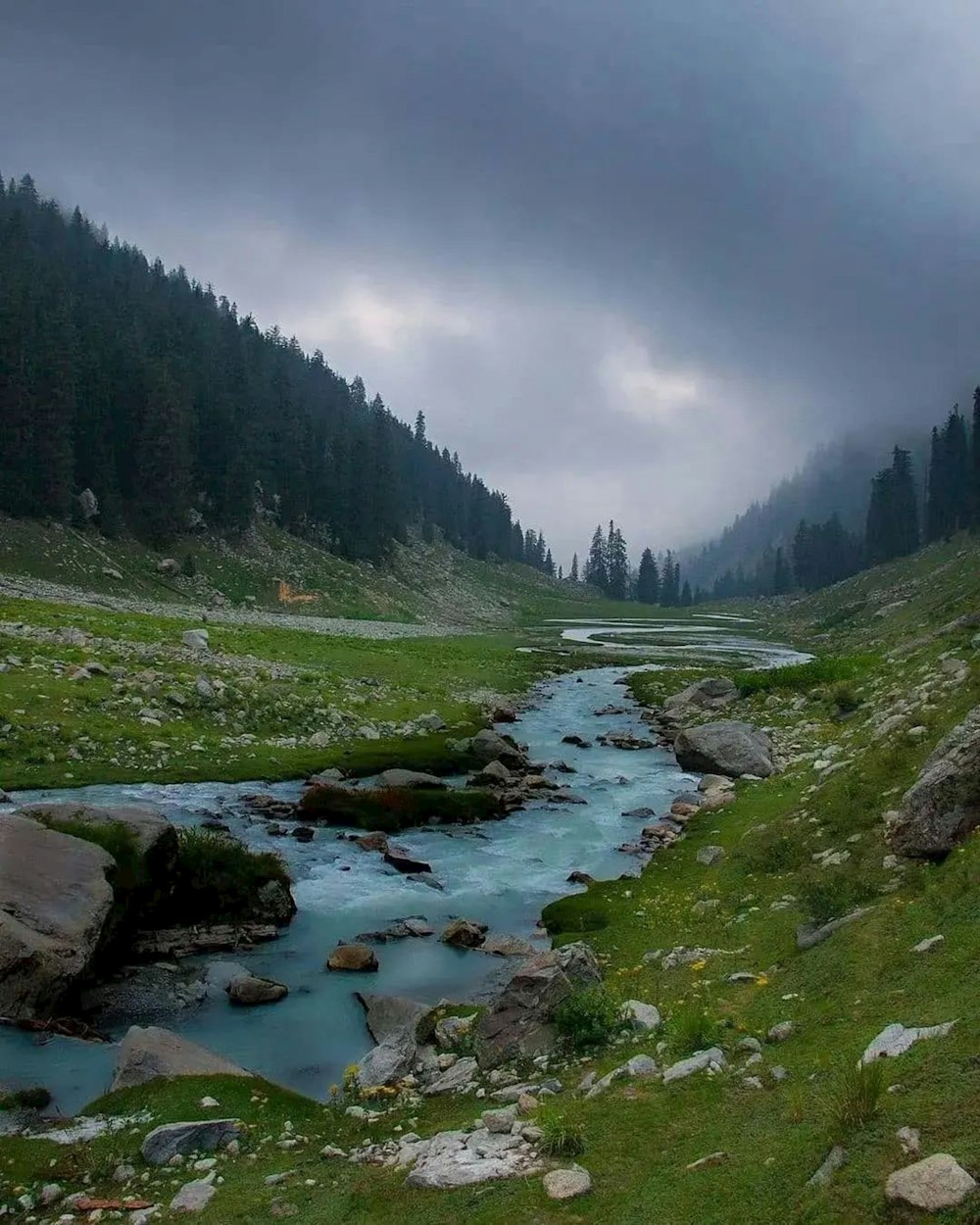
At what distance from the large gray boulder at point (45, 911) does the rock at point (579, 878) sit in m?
11.4

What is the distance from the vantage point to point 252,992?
15.6 m

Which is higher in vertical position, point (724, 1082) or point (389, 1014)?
point (724, 1082)

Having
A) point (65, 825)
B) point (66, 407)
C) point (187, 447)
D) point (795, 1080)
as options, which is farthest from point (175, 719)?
point (187, 447)

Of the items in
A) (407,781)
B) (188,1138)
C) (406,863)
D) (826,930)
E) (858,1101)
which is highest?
(858,1101)

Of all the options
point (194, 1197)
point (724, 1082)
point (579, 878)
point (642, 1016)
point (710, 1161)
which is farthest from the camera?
point (579, 878)

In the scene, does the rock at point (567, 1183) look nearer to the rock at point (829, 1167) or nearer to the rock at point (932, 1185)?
the rock at point (829, 1167)

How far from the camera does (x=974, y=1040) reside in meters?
7.18

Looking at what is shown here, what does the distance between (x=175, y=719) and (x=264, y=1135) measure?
2469cm

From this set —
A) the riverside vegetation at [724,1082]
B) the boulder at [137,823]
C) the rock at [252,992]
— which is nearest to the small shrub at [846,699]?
the riverside vegetation at [724,1082]

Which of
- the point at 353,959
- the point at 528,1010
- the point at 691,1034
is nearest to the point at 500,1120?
the point at 691,1034

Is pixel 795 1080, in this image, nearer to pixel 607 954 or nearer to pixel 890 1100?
pixel 890 1100

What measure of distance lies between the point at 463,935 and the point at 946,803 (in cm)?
1018

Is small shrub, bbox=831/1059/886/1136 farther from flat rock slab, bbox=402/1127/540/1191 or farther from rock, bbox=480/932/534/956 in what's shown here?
rock, bbox=480/932/534/956

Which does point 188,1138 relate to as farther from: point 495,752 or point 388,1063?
point 495,752
